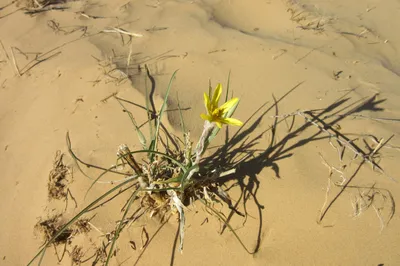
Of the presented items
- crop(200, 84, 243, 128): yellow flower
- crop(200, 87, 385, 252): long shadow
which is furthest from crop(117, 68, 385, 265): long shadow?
crop(200, 84, 243, 128): yellow flower

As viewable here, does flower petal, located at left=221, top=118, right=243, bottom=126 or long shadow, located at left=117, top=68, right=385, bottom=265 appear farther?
long shadow, located at left=117, top=68, right=385, bottom=265

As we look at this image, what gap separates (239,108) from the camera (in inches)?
78.2

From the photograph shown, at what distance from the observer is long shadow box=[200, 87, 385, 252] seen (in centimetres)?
159

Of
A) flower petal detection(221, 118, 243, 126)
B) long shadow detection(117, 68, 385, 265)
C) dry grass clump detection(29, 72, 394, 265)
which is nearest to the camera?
flower petal detection(221, 118, 243, 126)

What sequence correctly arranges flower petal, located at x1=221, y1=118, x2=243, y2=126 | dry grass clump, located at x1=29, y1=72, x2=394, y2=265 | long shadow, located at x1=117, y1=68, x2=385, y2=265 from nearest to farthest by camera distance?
flower petal, located at x1=221, y1=118, x2=243, y2=126, dry grass clump, located at x1=29, y1=72, x2=394, y2=265, long shadow, located at x1=117, y1=68, x2=385, y2=265

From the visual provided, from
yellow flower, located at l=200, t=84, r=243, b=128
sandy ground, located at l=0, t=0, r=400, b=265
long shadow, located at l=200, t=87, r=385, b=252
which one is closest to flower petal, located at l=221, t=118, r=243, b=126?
yellow flower, located at l=200, t=84, r=243, b=128

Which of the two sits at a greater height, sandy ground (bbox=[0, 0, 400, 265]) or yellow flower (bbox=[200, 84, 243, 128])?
yellow flower (bbox=[200, 84, 243, 128])

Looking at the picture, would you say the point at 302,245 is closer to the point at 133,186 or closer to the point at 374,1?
the point at 133,186

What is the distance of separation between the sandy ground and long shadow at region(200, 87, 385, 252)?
0.03 feet

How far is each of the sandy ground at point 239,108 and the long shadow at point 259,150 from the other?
0.4 inches

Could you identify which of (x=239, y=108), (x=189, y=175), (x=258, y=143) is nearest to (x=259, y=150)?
(x=258, y=143)

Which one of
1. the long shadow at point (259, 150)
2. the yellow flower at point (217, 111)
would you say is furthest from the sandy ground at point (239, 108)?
the yellow flower at point (217, 111)

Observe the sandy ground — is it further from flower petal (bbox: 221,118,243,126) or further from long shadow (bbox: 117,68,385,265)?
flower petal (bbox: 221,118,243,126)

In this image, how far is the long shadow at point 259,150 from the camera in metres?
1.59
